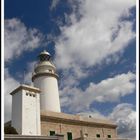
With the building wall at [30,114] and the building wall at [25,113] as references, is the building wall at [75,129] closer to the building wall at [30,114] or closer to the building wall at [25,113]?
the building wall at [30,114]

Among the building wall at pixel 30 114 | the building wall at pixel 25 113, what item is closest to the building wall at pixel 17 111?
the building wall at pixel 25 113

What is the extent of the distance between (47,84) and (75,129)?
4.92m

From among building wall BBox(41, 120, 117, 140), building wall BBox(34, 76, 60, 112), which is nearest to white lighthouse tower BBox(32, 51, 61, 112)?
building wall BBox(34, 76, 60, 112)

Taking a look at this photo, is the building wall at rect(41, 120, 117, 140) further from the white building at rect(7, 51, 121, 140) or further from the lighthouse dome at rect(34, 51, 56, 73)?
the lighthouse dome at rect(34, 51, 56, 73)

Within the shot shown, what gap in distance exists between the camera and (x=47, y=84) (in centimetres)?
2591

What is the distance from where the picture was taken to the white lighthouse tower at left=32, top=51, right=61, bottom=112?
82.8 feet

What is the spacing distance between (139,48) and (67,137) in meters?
18.1

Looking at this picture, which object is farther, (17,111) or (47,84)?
(47,84)

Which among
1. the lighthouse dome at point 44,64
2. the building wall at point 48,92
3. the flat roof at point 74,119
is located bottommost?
the flat roof at point 74,119

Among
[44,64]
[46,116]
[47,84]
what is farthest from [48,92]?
[46,116]

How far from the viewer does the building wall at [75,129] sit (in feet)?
70.6

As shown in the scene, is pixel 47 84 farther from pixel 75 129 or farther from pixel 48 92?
pixel 75 129

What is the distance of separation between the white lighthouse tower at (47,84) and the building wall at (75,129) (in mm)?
2578

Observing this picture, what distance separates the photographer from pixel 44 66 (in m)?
26.6
